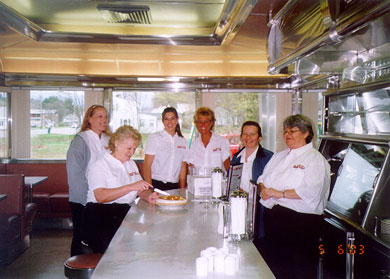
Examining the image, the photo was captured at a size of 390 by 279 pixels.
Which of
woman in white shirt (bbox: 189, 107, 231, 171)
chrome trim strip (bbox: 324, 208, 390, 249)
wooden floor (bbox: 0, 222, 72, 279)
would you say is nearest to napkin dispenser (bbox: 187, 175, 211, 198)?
chrome trim strip (bbox: 324, 208, 390, 249)

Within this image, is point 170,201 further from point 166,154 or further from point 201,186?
point 166,154

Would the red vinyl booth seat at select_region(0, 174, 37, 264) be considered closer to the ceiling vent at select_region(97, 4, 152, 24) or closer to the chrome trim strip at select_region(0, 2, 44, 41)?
the chrome trim strip at select_region(0, 2, 44, 41)

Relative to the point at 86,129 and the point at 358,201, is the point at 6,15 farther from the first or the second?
the point at 358,201

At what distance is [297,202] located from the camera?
290cm

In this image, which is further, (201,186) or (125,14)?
(125,14)

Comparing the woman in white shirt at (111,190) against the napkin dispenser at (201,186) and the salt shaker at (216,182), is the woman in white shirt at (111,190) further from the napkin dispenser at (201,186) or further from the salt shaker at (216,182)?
the salt shaker at (216,182)

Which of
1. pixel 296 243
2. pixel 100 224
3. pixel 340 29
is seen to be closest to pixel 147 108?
pixel 100 224

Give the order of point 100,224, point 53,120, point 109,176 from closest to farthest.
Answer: point 100,224
point 109,176
point 53,120

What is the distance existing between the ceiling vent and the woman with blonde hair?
155 centimetres

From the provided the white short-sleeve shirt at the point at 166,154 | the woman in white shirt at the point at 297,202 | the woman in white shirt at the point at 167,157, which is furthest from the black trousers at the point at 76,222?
the woman in white shirt at the point at 297,202

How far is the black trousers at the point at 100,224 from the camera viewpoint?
2641mm

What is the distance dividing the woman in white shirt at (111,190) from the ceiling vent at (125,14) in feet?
7.72

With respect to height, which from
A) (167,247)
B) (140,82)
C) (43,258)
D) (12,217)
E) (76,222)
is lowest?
(43,258)

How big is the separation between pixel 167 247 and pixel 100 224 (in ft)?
2.81
